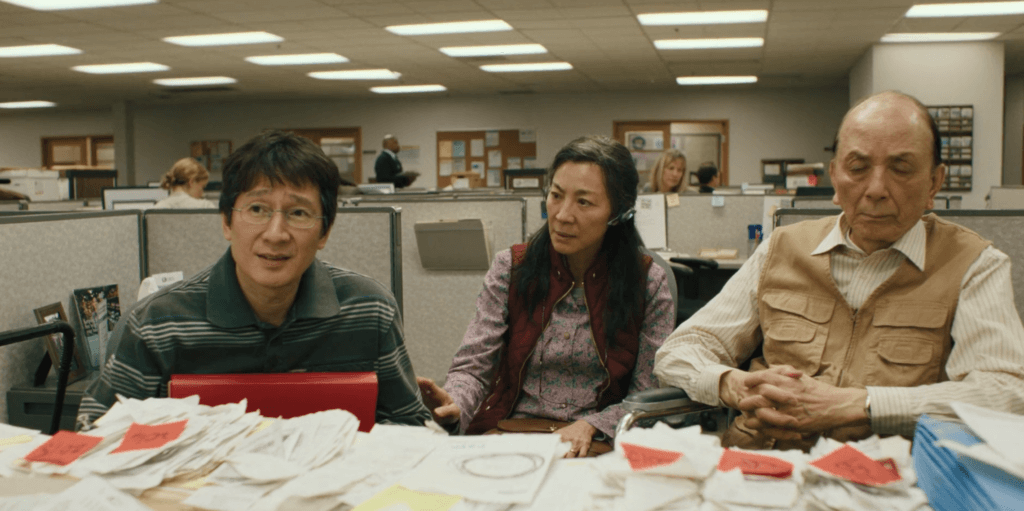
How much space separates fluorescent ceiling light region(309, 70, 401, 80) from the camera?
8836mm

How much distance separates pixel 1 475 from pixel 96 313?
1.31 m

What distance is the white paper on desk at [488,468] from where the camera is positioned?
772mm

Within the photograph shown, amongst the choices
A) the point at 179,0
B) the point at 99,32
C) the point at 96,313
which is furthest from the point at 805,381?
the point at 99,32

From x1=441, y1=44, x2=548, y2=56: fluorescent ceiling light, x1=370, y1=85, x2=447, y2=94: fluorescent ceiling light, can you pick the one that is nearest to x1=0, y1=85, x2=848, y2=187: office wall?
x1=370, y1=85, x2=447, y2=94: fluorescent ceiling light

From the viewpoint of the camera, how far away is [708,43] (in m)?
7.19

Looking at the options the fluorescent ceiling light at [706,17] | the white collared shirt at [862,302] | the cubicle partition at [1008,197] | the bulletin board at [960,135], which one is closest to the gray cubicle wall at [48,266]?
the white collared shirt at [862,302]

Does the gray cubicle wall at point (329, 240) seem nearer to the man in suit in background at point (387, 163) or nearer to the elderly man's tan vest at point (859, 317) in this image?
the elderly man's tan vest at point (859, 317)

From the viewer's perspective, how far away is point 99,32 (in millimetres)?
Result: 6266

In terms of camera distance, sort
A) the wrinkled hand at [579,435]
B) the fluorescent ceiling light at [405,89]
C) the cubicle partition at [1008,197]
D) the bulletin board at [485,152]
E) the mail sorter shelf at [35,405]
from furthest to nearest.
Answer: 1. the bulletin board at [485,152]
2. the fluorescent ceiling light at [405,89]
3. the cubicle partition at [1008,197]
4. the mail sorter shelf at [35,405]
5. the wrinkled hand at [579,435]

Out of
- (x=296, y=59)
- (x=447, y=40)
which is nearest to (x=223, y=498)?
(x=447, y=40)

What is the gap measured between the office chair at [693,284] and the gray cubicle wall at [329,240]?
1066 millimetres

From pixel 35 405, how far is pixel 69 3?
4.62 metres

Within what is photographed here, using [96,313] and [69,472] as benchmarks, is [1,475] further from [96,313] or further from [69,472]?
[96,313]

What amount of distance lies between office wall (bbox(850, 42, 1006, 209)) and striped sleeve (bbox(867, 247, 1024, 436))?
21.4 ft
